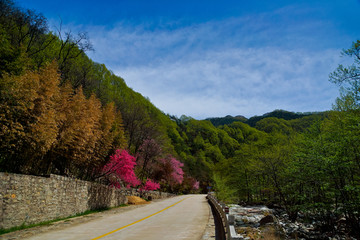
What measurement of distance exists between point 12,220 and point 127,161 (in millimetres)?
10011

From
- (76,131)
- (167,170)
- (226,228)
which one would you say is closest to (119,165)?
(76,131)

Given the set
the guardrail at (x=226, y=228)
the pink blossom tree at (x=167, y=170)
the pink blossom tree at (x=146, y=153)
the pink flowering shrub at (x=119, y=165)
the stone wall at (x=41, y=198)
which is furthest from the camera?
the pink blossom tree at (x=167, y=170)

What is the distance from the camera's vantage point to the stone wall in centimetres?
902

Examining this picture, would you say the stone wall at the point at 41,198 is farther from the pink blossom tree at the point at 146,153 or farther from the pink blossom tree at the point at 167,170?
the pink blossom tree at the point at 167,170

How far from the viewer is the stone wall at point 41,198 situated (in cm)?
902

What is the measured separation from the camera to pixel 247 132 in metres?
122

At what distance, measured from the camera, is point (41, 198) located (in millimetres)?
11078

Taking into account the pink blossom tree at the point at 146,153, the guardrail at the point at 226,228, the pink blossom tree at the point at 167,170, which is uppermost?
the pink blossom tree at the point at 146,153

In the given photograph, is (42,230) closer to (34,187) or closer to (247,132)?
(34,187)

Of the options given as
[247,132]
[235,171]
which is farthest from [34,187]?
[247,132]

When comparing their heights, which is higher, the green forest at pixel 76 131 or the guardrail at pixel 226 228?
the green forest at pixel 76 131

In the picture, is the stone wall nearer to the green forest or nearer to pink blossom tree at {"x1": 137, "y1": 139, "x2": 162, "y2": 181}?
the green forest

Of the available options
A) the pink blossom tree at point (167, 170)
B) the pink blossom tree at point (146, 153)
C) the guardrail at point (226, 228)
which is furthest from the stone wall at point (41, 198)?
the pink blossom tree at point (167, 170)

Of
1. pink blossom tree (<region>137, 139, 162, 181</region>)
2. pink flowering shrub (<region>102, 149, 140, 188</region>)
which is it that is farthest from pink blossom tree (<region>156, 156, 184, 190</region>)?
pink flowering shrub (<region>102, 149, 140, 188</region>)
